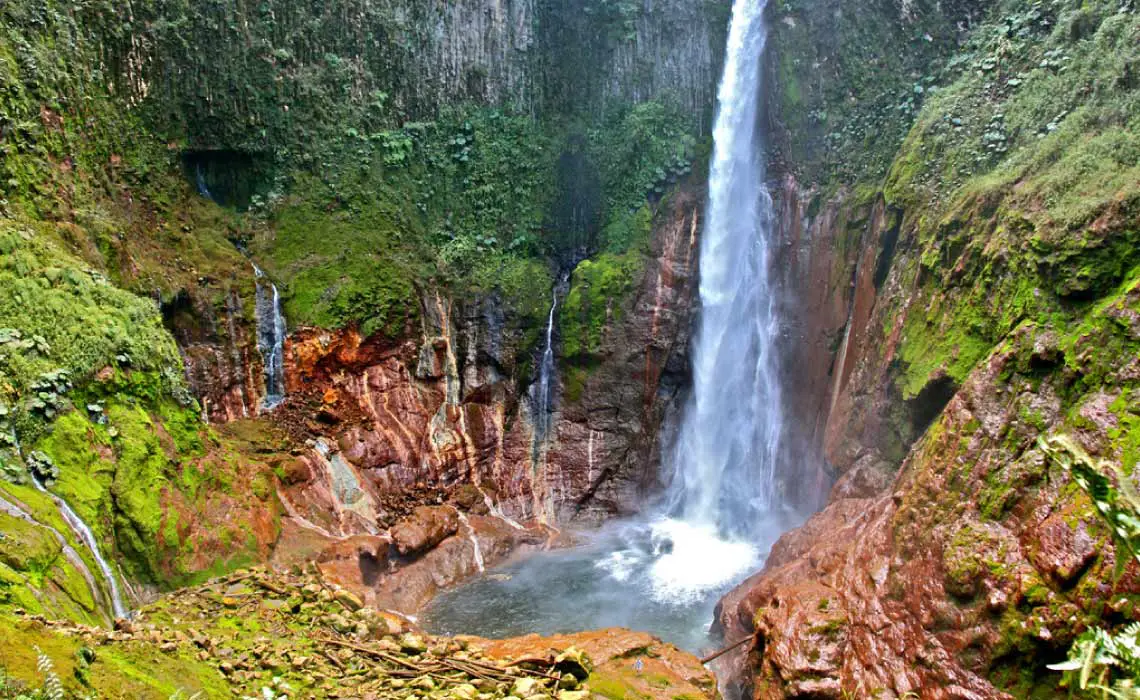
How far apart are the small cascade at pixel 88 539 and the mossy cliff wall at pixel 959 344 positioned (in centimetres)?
790

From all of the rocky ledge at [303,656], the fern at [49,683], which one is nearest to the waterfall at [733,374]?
the rocky ledge at [303,656]

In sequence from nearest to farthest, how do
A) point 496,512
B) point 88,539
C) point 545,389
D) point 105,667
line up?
point 105,667
point 88,539
point 496,512
point 545,389

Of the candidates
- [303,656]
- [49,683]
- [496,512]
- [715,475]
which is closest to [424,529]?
[496,512]

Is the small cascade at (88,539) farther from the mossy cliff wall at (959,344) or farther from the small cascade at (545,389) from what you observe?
the small cascade at (545,389)

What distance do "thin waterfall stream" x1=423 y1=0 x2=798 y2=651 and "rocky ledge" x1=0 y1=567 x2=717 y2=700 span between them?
13.1ft

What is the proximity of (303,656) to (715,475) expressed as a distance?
12.8 metres

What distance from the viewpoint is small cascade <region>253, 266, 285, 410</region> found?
653 inches

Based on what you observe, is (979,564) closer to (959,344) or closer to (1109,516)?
(959,344)

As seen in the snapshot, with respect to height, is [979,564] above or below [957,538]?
below

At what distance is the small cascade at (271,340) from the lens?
1658cm

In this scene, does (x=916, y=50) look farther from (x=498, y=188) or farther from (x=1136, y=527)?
(x=1136, y=527)

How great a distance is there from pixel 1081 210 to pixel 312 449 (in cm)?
1410

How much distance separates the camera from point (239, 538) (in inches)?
468

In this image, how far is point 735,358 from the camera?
1855 centimetres
